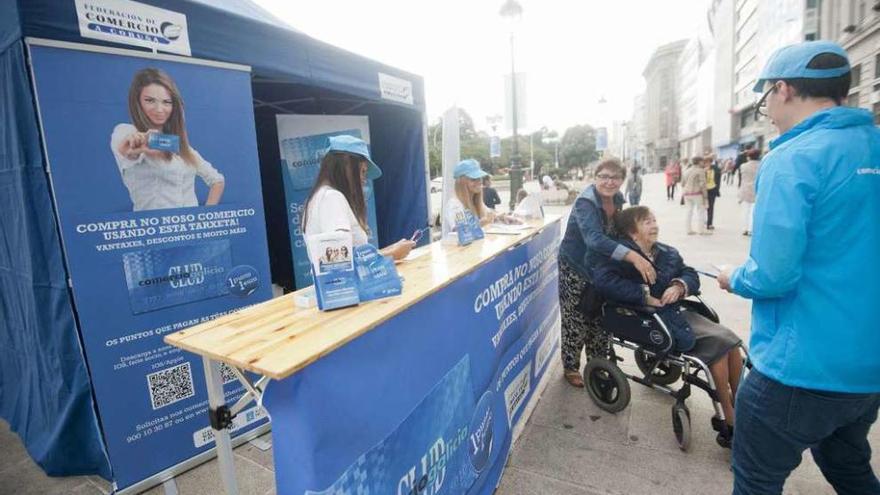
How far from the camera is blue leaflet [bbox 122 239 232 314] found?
2.44m

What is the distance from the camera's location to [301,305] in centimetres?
182

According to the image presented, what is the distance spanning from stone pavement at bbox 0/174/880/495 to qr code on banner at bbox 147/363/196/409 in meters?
0.48

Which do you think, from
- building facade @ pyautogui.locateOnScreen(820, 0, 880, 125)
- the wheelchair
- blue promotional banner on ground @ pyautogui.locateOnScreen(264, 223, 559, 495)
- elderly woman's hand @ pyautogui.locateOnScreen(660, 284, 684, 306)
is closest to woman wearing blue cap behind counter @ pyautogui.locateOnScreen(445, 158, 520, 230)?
blue promotional banner on ground @ pyautogui.locateOnScreen(264, 223, 559, 495)

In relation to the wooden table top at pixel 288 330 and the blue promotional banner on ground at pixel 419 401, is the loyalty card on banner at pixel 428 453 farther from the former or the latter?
the wooden table top at pixel 288 330

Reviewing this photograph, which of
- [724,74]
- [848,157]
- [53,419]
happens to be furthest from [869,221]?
[724,74]

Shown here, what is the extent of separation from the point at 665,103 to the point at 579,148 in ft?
108

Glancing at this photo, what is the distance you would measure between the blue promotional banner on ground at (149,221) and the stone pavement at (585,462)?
0.40 m

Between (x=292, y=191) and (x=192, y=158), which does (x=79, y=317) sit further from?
(x=292, y=191)

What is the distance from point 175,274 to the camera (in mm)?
2580

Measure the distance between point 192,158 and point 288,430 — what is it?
2.04m

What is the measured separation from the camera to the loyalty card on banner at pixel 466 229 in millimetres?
2994

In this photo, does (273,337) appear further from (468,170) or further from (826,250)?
(468,170)

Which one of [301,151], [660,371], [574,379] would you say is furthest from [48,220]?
[660,371]

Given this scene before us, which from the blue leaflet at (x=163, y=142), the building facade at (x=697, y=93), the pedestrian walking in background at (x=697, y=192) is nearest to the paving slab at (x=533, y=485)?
the blue leaflet at (x=163, y=142)
